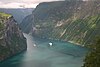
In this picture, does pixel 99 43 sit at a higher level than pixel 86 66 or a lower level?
higher

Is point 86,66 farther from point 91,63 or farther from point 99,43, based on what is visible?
point 99,43

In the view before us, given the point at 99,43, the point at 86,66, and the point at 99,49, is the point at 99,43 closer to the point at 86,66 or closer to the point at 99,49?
the point at 99,49

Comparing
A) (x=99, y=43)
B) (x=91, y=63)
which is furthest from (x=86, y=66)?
(x=99, y=43)

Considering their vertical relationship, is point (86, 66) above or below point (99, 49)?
below

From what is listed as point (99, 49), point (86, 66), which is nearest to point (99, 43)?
point (99, 49)

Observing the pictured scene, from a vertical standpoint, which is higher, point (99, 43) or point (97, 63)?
point (99, 43)
